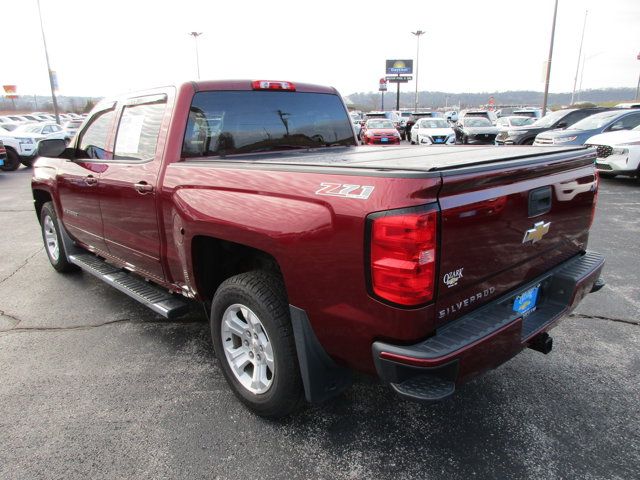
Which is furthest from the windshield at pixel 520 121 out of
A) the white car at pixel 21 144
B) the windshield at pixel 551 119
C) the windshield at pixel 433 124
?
the white car at pixel 21 144

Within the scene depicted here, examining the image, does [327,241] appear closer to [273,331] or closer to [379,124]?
[273,331]

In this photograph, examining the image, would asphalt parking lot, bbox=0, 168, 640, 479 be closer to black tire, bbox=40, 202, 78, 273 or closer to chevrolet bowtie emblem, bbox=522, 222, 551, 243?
chevrolet bowtie emblem, bbox=522, 222, 551, 243

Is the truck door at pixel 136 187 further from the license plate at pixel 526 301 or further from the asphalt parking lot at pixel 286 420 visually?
the license plate at pixel 526 301

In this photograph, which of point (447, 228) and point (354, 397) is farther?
point (354, 397)

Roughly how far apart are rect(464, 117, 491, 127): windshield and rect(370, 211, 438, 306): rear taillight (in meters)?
20.6

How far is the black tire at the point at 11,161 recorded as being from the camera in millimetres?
16484

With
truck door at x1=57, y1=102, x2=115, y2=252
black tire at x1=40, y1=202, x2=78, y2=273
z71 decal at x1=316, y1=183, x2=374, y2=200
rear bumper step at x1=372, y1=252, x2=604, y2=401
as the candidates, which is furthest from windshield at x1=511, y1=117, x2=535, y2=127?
z71 decal at x1=316, y1=183, x2=374, y2=200

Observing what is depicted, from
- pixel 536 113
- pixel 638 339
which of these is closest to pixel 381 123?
pixel 536 113

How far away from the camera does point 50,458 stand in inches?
95.5

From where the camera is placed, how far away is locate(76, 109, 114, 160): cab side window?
12.9 feet

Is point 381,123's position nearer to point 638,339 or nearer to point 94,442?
point 638,339

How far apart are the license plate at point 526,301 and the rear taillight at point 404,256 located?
2.48 feet

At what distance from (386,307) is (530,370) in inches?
72.5

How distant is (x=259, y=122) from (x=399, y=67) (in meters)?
71.1
